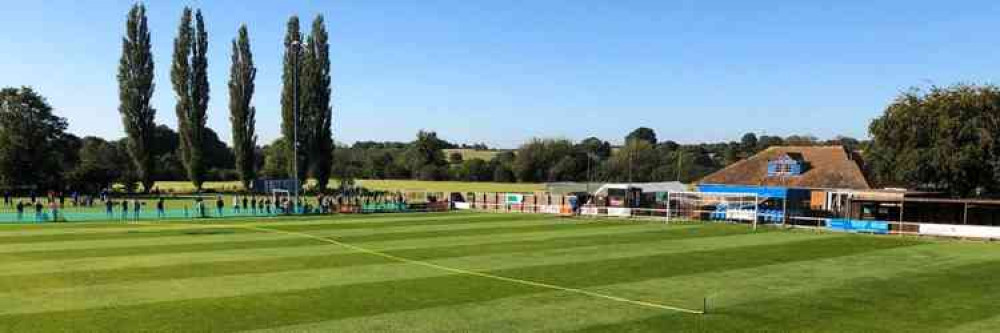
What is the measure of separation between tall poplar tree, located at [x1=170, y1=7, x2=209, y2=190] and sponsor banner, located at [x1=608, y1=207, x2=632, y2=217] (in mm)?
49170

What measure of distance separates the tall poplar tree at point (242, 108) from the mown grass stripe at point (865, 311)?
7210 cm

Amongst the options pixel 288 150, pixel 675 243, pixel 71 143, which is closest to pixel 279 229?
pixel 675 243

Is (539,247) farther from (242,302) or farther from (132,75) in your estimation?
(132,75)

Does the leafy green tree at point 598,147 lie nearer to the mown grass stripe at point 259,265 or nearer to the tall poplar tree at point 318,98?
the tall poplar tree at point 318,98

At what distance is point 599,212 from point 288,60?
154 ft

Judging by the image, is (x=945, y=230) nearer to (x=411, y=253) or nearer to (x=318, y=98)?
(x=411, y=253)

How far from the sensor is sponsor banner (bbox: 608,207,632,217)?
49031mm

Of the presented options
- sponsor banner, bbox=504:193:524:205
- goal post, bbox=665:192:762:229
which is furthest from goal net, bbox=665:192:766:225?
sponsor banner, bbox=504:193:524:205

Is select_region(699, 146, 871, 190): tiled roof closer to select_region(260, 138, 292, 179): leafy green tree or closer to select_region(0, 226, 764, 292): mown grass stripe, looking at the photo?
select_region(0, 226, 764, 292): mown grass stripe

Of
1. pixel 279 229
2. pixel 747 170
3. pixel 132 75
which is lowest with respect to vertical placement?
pixel 279 229

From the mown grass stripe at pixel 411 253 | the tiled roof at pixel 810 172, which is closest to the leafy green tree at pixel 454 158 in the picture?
the tiled roof at pixel 810 172

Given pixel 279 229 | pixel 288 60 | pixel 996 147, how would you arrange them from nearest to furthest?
pixel 279 229 → pixel 996 147 → pixel 288 60

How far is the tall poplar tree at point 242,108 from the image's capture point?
80188mm

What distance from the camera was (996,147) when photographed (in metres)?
41.3
